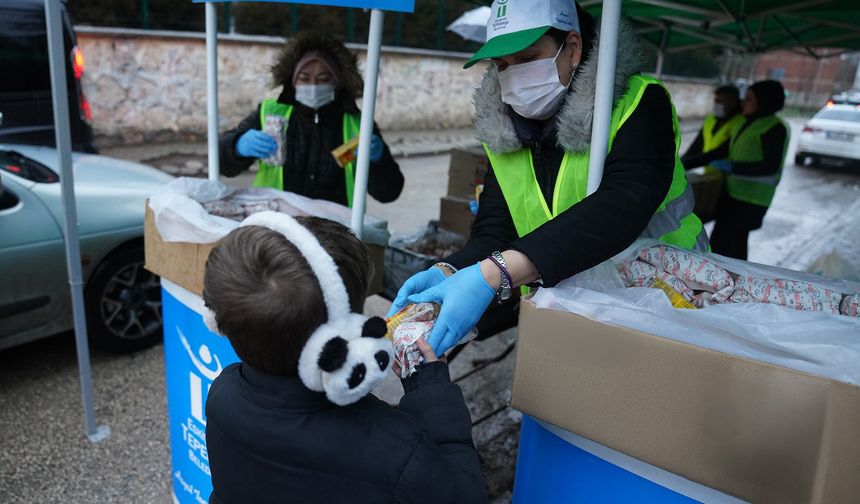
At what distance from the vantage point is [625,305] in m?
1.22

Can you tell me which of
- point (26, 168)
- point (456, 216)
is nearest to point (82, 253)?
point (26, 168)

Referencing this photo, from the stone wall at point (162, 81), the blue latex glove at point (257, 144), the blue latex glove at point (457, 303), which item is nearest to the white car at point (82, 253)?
the blue latex glove at point (257, 144)

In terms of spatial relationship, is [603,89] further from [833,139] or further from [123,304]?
[833,139]

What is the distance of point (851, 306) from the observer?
1.36 meters

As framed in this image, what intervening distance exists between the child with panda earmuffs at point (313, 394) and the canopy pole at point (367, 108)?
0.74 metres

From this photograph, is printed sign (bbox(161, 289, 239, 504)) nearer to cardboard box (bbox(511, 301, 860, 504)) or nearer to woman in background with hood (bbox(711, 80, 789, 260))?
cardboard box (bbox(511, 301, 860, 504))

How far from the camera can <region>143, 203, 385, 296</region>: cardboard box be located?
177cm

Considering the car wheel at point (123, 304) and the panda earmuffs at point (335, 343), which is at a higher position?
the panda earmuffs at point (335, 343)

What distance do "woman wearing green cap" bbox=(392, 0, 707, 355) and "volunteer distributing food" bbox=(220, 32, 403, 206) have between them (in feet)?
3.92

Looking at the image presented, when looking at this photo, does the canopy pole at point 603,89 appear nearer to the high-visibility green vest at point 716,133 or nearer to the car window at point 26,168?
the car window at point 26,168

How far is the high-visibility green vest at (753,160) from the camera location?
4.65 meters

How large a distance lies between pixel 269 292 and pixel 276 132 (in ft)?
5.84

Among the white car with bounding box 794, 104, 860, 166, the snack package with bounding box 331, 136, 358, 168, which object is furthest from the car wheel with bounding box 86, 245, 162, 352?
the white car with bounding box 794, 104, 860, 166

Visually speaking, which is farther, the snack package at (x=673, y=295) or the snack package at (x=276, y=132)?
the snack package at (x=276, y=132)
